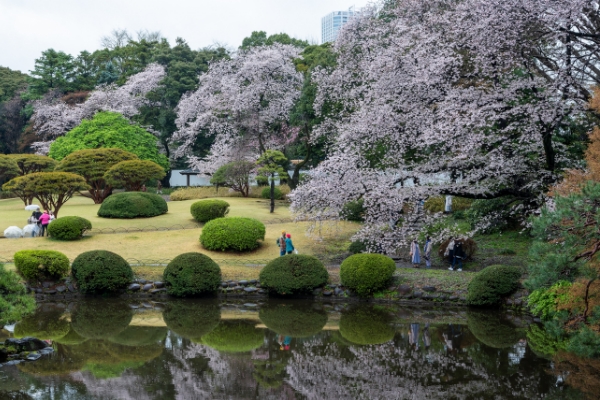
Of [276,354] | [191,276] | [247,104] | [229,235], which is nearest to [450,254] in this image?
[229,235]

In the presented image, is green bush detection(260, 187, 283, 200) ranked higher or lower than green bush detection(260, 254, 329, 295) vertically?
higher

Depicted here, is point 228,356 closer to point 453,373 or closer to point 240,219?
point 453,373

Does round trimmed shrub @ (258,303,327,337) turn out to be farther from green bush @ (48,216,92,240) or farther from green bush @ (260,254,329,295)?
green bush @ (48,216,92,240)

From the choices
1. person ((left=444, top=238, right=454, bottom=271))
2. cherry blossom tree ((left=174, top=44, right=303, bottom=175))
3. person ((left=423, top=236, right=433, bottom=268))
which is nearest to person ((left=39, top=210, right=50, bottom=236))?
cherry blossom tree ((left=174, top=44, right=303, bottom=175))

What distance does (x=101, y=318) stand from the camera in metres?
14.5

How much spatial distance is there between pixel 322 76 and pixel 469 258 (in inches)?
406

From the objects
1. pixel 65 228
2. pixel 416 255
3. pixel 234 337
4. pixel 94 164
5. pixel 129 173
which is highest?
pixel 94 164

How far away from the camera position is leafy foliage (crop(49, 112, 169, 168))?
34594 mm

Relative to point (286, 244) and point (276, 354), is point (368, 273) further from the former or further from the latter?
point (276, 354)

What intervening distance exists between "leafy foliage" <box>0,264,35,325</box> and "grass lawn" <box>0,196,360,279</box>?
6881 mm

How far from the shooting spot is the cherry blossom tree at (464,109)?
14781 mm

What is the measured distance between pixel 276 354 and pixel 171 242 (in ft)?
36.5

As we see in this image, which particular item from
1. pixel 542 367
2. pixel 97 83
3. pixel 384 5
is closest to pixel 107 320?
pixel 542 367

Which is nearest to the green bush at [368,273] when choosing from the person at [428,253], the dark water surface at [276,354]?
the dark water surface at [276,354]
